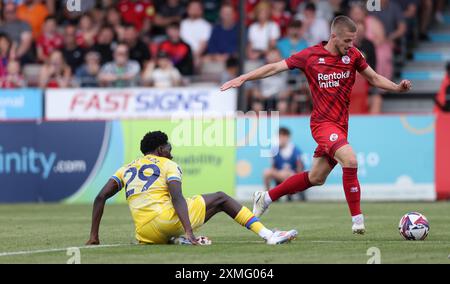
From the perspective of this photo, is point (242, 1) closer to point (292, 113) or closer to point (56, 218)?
point (292, 113)

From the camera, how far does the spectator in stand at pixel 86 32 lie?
1074 inches

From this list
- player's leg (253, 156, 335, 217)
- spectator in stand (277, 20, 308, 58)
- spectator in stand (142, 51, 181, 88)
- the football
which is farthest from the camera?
spectator in stand (277, 20, 308, 58)

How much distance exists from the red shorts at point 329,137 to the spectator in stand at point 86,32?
1336 centimetres

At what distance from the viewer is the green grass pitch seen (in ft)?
37.7

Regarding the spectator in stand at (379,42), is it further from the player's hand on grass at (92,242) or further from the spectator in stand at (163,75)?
the player's hand on grass at (92,242)

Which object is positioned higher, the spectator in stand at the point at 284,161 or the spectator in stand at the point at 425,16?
the spectator in stand at the point at 425,16

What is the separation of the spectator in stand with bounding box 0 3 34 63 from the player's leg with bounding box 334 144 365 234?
14772 millimetres

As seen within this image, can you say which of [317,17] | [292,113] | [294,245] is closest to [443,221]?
[294,245]

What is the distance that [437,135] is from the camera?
73.2 feet

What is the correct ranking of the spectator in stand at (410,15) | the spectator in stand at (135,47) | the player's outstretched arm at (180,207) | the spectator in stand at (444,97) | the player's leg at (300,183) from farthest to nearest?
1. the spectator in stand at (410,15)
2. the spectator in stand at (135,47)
3. the spectator in stand at (444,97)
4. the player's leg at (300,183)
5. the player's outstretched arm at (180,207)

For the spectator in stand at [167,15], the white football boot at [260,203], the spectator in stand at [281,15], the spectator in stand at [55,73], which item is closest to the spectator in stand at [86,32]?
the spectator in stand at [55,73]

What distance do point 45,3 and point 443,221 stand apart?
15.2m

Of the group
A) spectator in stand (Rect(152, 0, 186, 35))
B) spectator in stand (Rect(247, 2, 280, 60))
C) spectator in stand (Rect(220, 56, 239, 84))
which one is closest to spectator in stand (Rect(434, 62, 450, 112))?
spectator in stand (Rect(247, 2, 280, 60))

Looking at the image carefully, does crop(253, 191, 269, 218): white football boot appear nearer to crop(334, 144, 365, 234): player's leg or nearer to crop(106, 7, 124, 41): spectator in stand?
crop(334, 144, 365, 234): player's leg
